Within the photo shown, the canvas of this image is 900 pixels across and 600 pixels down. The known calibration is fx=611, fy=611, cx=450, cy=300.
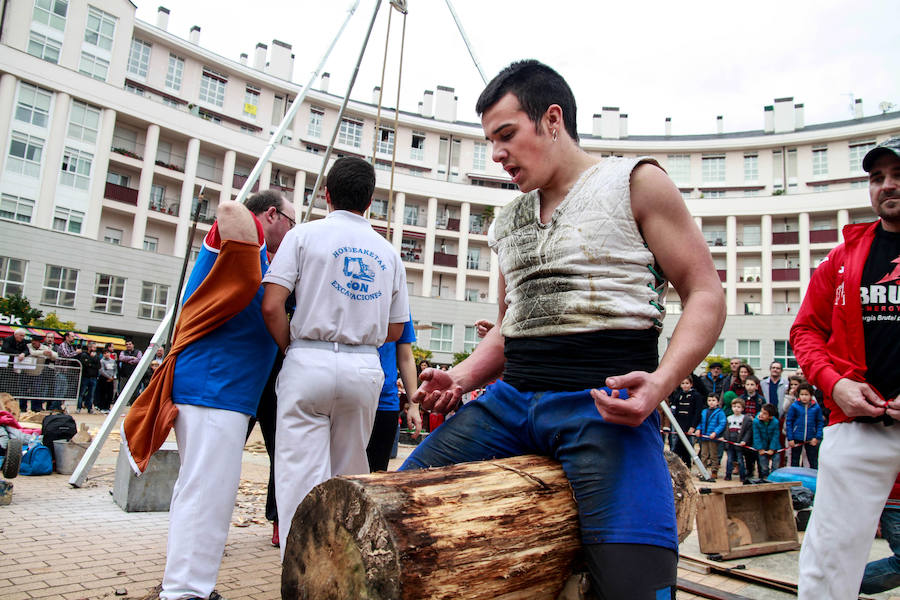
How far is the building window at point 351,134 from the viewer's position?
2004 inches

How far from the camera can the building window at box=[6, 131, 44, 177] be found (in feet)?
112

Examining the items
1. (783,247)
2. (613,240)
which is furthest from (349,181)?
(783,247)

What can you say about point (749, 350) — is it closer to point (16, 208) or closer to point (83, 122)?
point (83, 122)

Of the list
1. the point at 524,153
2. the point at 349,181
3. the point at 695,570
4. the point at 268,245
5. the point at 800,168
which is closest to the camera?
the point at 524,153

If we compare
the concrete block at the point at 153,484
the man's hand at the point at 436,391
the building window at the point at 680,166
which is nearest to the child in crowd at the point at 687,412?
the concrete block at the point at 153,484

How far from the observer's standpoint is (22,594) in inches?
116

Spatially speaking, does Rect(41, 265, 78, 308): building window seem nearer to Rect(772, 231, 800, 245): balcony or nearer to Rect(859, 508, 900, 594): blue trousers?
Rect(859, 508, 900, 594): blue trousers

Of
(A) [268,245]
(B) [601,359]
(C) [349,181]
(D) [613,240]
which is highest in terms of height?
(C) [349,181]

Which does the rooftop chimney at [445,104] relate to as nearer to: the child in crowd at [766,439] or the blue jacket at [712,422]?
the blue jacket at [712,422]

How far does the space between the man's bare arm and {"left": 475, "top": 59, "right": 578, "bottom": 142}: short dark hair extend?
0.34 m

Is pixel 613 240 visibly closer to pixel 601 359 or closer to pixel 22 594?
pixel 601 359

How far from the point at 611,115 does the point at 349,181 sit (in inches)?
2225

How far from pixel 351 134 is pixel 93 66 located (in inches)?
755

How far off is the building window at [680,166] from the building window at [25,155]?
46.6 m
